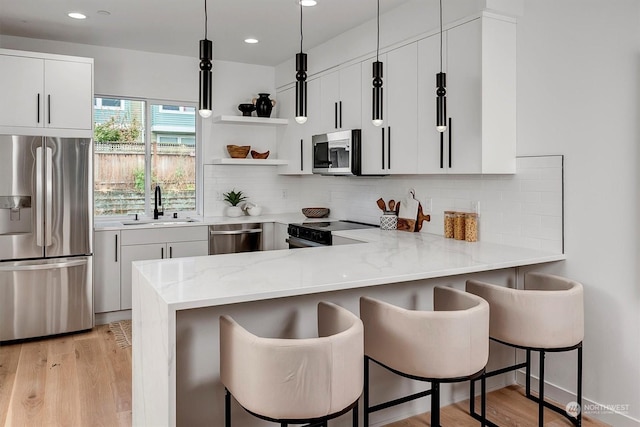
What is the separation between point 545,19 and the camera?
2.87 meters

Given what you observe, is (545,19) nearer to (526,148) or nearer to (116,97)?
(526,148)

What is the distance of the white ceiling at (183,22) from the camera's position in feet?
11.6

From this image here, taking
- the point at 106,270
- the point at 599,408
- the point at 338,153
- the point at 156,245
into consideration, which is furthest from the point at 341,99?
the point at 599,408

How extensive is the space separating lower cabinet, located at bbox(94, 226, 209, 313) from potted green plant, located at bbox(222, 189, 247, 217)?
2.38 feet

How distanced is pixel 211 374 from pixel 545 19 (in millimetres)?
2689

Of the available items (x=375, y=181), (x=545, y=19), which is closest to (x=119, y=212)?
(x=375, y=181)

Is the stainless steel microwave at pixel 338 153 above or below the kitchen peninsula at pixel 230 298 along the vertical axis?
above

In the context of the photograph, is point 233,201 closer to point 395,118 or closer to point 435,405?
point 395,118

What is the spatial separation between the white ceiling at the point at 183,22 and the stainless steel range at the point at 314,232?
167cm

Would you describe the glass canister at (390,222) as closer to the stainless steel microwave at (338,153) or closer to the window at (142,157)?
the stainless steel microwave at (338,153)

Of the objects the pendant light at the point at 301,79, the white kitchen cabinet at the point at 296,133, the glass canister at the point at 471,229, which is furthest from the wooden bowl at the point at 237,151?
the pendant light at the point at 301,79

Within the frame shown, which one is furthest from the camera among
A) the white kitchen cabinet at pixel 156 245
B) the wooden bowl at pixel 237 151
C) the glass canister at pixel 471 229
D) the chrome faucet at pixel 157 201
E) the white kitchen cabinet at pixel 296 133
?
the wooden bowl at pixel 237 151

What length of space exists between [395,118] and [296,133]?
5.63 ft

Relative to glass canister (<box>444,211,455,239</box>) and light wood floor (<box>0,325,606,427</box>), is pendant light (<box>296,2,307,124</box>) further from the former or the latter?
light wood floor (<box>0,325,606,427</box>)
